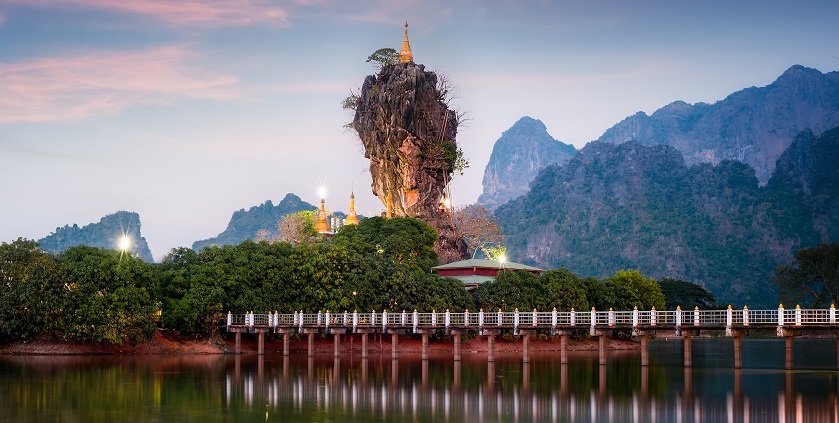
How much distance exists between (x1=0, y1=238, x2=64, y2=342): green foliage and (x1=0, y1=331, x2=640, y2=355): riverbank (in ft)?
4.21

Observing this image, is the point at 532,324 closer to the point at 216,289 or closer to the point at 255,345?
the point at 216,289

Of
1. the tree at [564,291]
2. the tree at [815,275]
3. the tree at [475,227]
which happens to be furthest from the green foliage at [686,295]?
the tree at [564,291]

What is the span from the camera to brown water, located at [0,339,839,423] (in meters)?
40.8

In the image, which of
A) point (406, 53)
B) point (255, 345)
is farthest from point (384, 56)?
point (255, 345)

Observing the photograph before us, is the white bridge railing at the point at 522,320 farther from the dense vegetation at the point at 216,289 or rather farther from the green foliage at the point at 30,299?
the green foliage at the point at 30,299

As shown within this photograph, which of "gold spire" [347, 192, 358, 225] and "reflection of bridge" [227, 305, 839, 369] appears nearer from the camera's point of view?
"reflection of bridge" [227, 305, 839, 369]

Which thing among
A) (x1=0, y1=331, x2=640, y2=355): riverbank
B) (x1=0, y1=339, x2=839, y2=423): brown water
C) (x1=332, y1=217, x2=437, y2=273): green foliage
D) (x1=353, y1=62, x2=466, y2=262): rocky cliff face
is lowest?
(x1=0, y1=331, x2=640, y2=355): riverbank

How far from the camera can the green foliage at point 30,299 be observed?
71.6 metres

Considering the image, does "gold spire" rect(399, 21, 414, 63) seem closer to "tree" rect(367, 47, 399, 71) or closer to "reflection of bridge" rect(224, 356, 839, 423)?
"tree" rect(367, 47, 399, 71)

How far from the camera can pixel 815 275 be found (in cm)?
16075

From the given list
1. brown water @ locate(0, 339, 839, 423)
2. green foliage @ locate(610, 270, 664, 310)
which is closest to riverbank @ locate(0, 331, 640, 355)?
brown water @ locate(0, 339, 839, 423)

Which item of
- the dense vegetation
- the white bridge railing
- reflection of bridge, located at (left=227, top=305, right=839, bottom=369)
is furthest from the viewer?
the dense vegetation

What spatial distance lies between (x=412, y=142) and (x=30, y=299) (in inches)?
2303

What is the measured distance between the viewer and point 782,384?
52.9 meters
